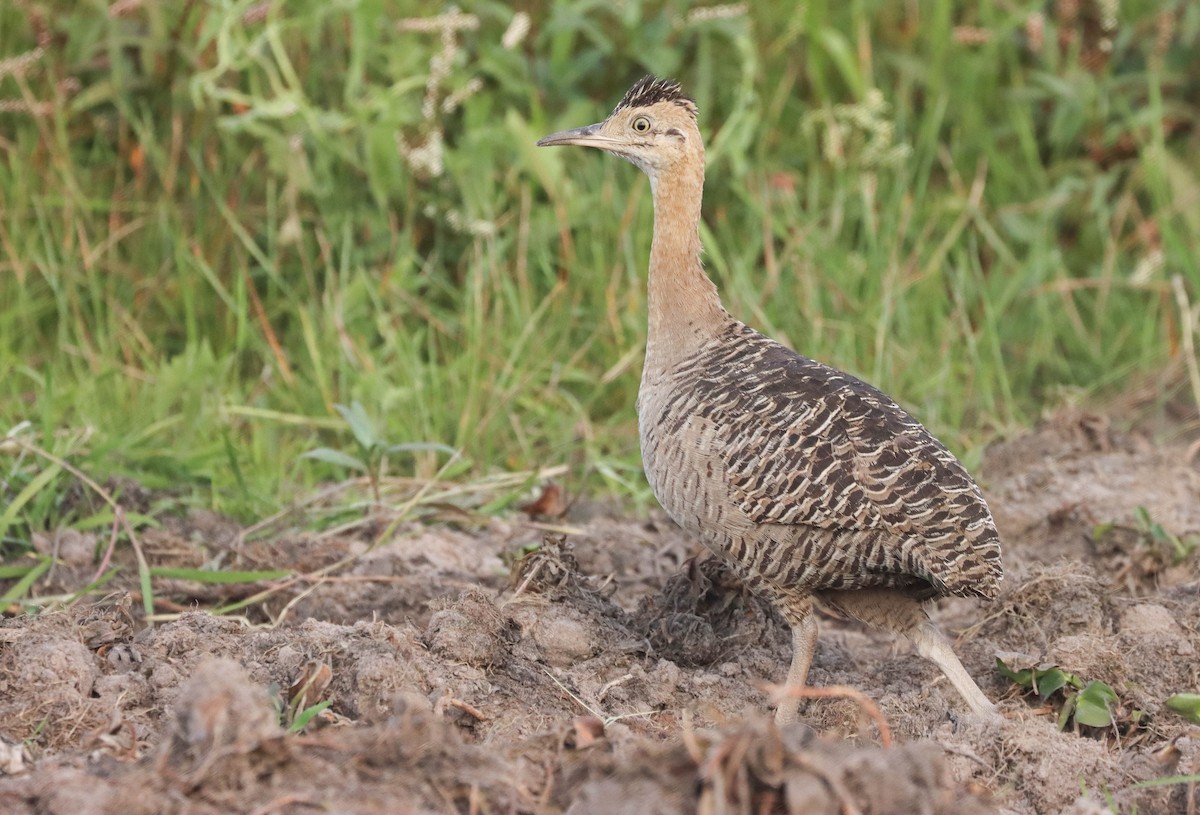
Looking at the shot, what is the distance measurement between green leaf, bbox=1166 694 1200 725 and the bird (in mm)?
471

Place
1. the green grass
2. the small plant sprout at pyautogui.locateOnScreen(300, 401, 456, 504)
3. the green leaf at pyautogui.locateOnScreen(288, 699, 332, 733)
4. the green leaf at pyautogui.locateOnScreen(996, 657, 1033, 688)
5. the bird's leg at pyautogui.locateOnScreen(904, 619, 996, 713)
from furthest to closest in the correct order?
the green grass < the small plant sprout at pyautogui.locateOnScreen(300, 401, 456, 504) < the green leaf at pyautogui.locateOnScreen(996, 657, 1033, 688) < the bird's leg at pyautogui.locateOnScreen(904, 619, 996, 713) < the green leaf at pyautogui.locateOnScreen(288, 699, 332, 733)

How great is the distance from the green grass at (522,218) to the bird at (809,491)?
4.82 ft

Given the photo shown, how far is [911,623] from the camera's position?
4.22 meters

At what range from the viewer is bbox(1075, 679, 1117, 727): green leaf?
3.92m

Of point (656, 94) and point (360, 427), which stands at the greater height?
point (656, 94)

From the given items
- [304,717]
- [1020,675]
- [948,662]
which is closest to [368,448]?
[304,717]

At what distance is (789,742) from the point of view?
2715 millimetres

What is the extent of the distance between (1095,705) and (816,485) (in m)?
0.95

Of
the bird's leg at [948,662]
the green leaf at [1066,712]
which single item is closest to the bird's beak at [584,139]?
the bird's leg at [948,662]

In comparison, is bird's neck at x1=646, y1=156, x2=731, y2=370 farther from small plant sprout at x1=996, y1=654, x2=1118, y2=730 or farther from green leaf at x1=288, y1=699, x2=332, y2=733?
green leaf at x1=288, y1=699, x2=332, y2=733

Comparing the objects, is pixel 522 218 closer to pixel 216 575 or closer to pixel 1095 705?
pixel 216 575

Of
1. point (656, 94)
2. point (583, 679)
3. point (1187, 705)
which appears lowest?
point (583, 679)

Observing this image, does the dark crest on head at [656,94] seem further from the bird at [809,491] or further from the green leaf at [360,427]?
the green leaf at [360,427]

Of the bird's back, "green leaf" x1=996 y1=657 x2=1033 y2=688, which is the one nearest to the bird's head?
the bird's back
